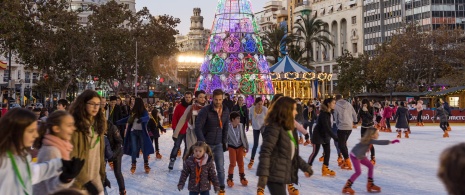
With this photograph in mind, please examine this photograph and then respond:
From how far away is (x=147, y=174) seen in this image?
10.4 meters

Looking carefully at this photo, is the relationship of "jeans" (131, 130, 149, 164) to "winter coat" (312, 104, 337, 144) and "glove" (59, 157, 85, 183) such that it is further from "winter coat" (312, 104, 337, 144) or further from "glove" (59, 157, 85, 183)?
"glove" (59, 157, 85, 183)

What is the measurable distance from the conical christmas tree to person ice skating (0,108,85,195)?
2469cm

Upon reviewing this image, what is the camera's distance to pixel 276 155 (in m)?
5.11

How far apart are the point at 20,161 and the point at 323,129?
23.3 ft

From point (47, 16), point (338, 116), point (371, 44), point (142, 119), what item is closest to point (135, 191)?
point (142, 119)

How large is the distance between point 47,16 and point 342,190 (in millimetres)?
24529

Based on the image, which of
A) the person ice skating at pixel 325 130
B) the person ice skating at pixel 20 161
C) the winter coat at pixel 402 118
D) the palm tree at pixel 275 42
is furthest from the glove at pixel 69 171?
the palm tree at pixel 275 42

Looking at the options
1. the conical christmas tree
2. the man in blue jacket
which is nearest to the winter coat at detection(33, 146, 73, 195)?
the man in blue jacket

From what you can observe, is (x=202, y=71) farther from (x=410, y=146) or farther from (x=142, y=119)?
(x=142, y=119)

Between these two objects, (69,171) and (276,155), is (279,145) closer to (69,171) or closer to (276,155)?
(276,155)

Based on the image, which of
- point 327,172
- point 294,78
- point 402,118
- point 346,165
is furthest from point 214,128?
point 294,78

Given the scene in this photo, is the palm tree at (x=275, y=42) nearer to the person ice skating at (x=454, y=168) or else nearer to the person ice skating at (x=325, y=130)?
the person ice skating at (x=325, y=130)

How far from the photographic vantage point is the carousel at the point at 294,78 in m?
35.9

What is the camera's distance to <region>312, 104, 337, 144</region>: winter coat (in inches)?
381
